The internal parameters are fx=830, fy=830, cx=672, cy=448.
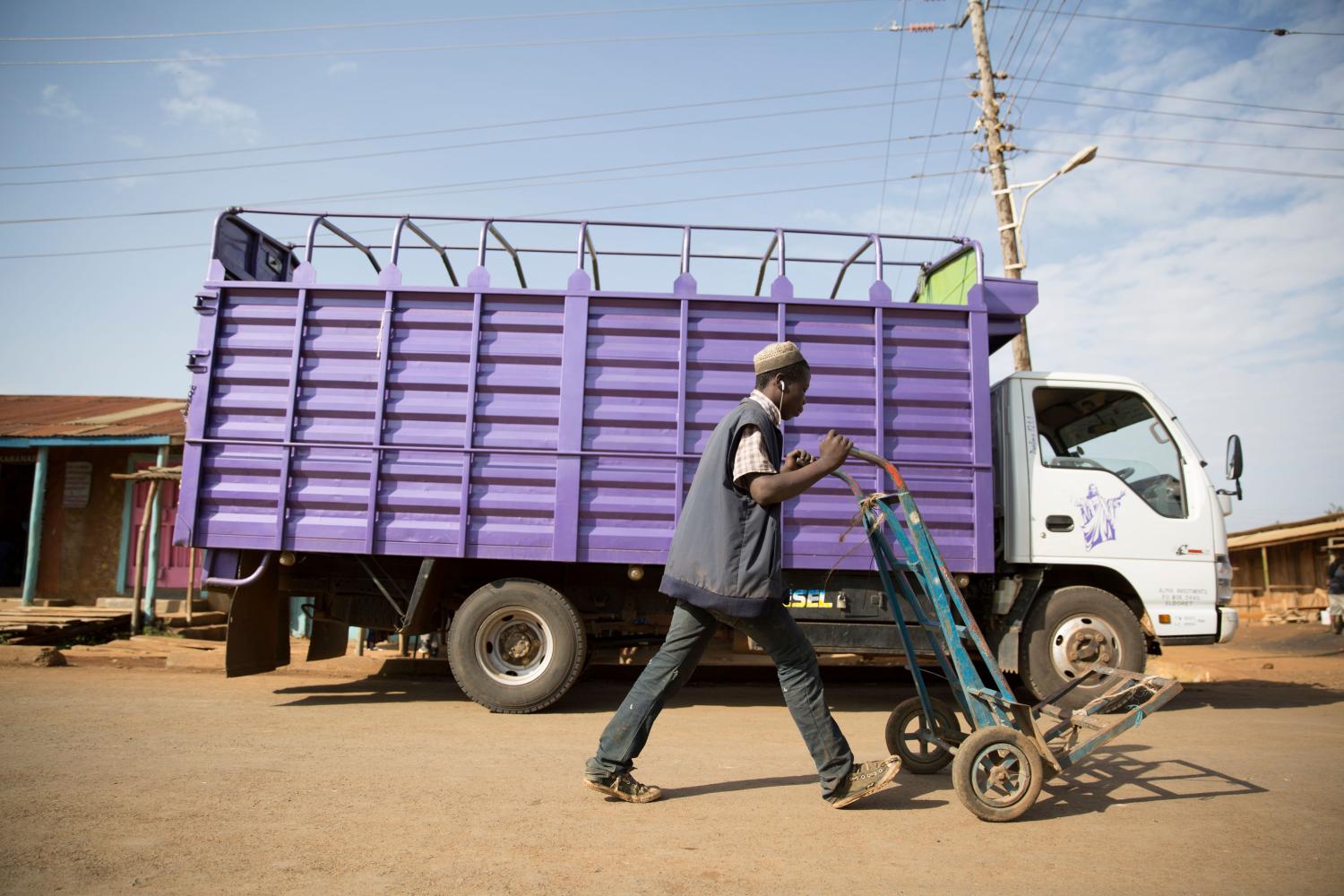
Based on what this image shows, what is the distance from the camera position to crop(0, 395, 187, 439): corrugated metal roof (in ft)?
39.8

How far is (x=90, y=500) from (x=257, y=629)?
8726 mm

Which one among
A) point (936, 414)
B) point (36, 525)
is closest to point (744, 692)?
point (936, 414)

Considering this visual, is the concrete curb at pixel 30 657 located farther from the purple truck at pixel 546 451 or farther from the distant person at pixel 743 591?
the distant person at pixel 743 591

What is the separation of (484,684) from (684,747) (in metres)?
1.72

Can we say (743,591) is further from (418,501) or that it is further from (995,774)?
(418,501)

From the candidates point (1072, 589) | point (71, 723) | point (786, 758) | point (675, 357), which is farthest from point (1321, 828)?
point (71, 723)

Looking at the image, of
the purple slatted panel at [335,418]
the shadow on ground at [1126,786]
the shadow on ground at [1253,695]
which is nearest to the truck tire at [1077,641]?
the shadow on ground at [1253,695]

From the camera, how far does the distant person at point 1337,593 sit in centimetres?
1455

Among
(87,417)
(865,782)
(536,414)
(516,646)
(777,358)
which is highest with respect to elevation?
(87,417)

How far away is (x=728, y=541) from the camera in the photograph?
3.39 metres

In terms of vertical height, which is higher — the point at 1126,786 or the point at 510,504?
the point at 510,504

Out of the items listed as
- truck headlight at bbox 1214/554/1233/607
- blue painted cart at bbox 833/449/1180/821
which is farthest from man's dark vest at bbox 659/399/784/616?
truck headlight at bbox 1214/554/1233/607

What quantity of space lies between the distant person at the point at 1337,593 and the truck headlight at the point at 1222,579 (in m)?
11.2

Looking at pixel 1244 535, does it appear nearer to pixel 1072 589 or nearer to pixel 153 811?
pixel 1072 589
